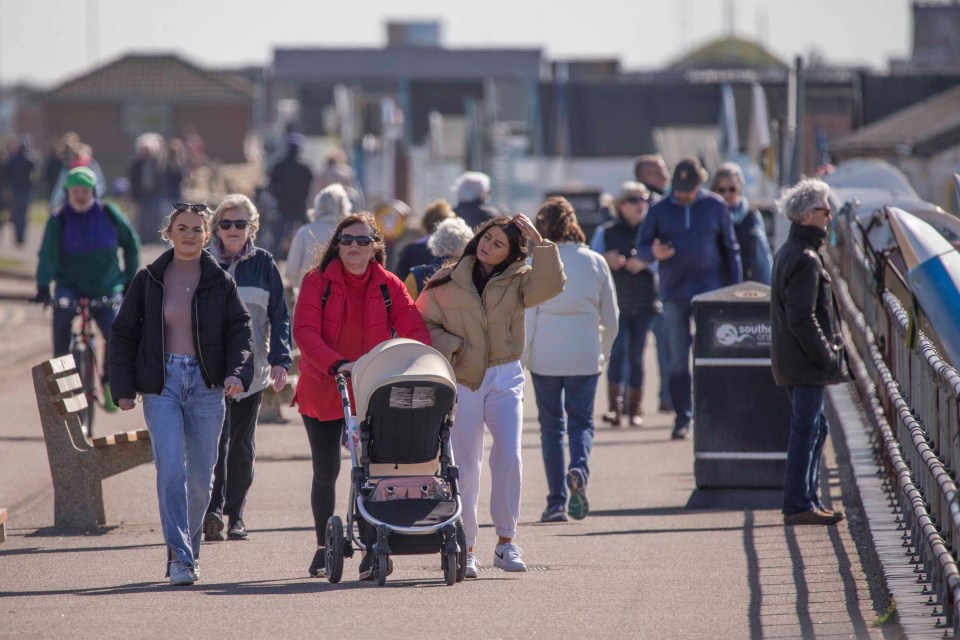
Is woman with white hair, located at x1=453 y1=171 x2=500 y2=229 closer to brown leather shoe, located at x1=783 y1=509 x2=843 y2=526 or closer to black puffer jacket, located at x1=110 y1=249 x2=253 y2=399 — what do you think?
brown leather shoe, located at x1=783 y1=509 x2=843 y2=526

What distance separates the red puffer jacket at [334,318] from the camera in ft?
28.8

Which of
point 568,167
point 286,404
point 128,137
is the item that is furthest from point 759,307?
point 128,137

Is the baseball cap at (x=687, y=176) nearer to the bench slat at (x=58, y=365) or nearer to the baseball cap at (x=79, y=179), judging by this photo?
the baseball cap at (x=79, y=179)

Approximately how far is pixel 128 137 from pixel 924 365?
76440mm

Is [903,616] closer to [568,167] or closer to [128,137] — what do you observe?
[568,167]

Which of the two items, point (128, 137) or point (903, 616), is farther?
point (128, 137)

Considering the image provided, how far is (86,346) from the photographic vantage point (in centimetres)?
1423

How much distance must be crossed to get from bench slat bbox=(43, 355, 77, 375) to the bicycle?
2.66m

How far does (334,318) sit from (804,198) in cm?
284

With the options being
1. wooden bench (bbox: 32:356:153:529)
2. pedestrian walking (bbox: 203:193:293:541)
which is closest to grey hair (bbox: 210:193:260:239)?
pedestrian walking (bbox: 203:193:293:541)

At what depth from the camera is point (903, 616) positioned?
23.8 feet

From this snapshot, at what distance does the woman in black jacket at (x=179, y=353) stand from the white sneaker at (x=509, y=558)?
1.48 m

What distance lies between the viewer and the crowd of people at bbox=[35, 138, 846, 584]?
28.2 feet

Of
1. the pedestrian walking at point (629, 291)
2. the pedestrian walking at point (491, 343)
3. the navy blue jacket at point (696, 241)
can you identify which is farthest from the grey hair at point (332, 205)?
the pedestrian walking at point (491, 343)
